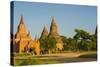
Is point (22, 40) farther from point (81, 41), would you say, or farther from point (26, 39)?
point (81, 41)

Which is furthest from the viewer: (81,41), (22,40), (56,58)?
(81,41)

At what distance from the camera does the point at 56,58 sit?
1961 millimetres

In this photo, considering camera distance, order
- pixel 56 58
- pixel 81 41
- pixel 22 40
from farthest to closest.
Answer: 1. pixel 81 41
2. pixel 56 58
3. pixel 22 40

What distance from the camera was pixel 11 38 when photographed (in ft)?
5.96

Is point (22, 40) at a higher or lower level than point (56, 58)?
higher

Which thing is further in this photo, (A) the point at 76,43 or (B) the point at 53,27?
(A) the point at 76,43

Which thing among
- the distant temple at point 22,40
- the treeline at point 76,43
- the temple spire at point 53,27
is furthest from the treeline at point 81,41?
the distant temple at point 22,40

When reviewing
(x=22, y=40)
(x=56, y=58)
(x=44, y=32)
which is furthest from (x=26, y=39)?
(x=56, y=58)

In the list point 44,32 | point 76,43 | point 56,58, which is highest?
point 44,32

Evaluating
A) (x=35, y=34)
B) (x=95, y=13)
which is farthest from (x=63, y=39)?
(x=95, y=13)

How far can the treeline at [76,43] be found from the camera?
1.93 metres

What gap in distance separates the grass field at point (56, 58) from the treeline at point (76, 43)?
0.16 ft

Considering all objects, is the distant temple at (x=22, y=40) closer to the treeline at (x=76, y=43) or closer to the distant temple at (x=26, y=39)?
the distant temple at (x=26, y=39)

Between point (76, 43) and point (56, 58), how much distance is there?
26 cm
